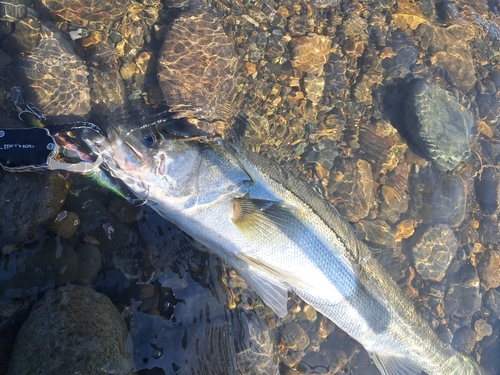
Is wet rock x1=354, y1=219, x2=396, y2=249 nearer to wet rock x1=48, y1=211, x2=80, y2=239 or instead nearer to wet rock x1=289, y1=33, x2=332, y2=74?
wet rock x1=289, y1=33, x2=332, y2=74

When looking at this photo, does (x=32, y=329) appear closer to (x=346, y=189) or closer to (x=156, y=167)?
(x=156, y=167)

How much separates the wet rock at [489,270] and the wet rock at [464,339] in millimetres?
806

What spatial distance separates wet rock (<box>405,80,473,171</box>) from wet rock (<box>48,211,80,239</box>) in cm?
497

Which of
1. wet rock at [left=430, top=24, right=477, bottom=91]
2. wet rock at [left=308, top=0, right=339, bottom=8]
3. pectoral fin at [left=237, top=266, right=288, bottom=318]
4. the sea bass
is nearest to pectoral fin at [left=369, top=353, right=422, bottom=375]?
the sea bass

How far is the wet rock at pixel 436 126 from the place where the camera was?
5.76 meters

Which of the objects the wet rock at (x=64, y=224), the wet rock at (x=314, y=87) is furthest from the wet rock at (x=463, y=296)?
the wet rock at (x=64, y=224)

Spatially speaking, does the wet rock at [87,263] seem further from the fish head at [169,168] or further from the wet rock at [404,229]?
the wet rock at [404,229]

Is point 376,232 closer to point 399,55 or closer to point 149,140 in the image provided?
point 399,55

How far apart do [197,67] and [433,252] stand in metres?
4.50

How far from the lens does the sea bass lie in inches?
125

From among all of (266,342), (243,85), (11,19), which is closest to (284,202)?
(266,342)

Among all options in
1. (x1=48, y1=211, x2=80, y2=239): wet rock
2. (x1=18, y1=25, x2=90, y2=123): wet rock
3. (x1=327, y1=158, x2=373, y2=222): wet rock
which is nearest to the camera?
(x1=48, y1=211, x2=80, y2=239): wet rock

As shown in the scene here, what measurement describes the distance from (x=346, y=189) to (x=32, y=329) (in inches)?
162

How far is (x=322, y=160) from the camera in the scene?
538 centimetres
